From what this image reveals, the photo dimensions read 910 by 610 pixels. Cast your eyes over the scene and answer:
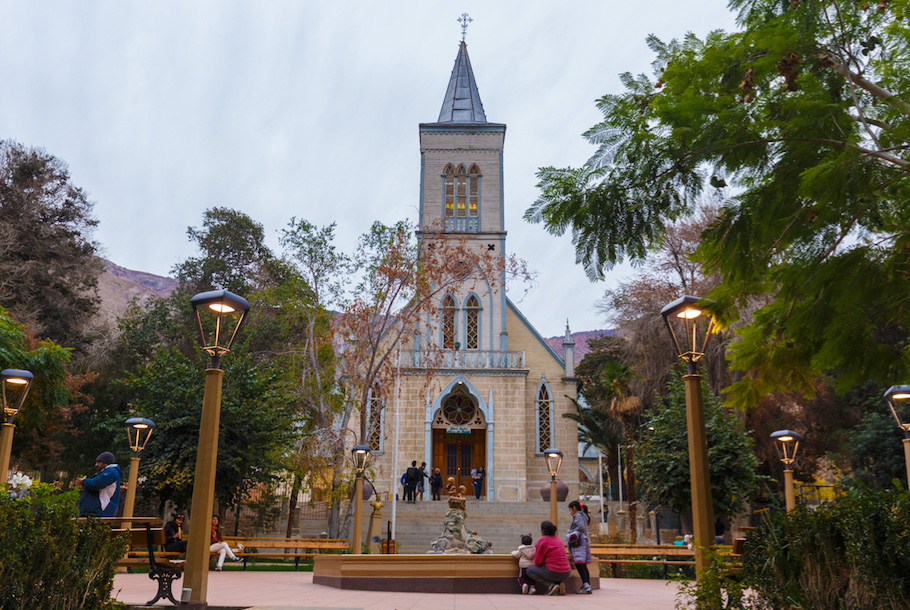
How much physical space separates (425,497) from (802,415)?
50.7 feet

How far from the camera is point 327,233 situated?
21078 millimetres

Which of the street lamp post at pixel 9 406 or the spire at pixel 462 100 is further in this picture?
the spire at pixel 462 100

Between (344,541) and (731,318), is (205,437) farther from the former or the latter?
(344,541)

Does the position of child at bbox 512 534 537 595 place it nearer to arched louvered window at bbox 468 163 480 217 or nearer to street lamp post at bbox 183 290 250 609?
street lamp post at bbox 183 290 250 609

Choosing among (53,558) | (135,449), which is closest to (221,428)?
(135,449)

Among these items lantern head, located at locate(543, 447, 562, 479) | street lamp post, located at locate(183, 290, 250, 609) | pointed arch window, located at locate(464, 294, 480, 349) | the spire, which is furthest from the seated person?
the spire

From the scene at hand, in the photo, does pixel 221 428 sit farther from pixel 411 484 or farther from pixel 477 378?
pixel 477 378

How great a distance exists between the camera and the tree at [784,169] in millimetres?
6262

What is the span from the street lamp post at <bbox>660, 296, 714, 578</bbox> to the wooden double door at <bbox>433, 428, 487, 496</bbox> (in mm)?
24475

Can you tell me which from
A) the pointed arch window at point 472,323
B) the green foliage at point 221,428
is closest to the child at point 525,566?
the green foliage at point 221,428

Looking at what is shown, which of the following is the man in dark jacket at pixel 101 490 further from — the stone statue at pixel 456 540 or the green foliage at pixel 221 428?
the green foliage at pixel 221 428

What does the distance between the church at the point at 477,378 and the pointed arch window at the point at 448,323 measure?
47 millimetres

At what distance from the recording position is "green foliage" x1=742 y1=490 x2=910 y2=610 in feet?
15.2

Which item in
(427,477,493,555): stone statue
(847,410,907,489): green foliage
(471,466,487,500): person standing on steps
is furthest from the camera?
(471,466,487,500): person standing on steps
